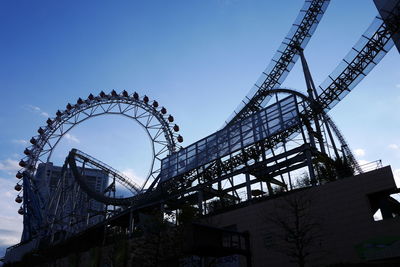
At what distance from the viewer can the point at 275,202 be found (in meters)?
24.6

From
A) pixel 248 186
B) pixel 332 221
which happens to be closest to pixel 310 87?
pixel 248 186

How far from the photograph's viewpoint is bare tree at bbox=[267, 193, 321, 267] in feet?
70.5

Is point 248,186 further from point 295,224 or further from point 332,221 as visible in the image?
point 332,221

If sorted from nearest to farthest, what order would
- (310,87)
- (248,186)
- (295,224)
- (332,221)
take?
(332,221), (295,224), (248,186), (310,87)

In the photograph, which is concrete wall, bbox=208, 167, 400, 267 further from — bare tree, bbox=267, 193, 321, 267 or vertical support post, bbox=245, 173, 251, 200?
vertical support post, bbox=245, 173, 251, 200

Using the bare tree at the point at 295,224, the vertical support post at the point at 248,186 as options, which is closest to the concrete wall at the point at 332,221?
the bare tree at the point at 295,224

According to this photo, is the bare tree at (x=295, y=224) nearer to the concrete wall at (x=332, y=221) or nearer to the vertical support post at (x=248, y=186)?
the concrete wall at (x=332, y=221)

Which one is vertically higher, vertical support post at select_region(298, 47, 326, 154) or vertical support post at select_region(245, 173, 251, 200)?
vertical support post at select_region(298, 47, 326, 154)

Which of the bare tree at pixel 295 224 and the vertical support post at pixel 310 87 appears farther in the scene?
the vertical support post at pixel 310 87

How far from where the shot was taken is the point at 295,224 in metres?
22.2

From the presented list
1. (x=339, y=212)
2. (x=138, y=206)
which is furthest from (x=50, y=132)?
(x=339, y=212)

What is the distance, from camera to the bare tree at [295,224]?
21.5m

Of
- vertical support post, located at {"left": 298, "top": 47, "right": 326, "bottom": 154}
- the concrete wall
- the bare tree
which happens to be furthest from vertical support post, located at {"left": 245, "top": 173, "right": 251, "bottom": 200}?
vertical support post, located at {"left": 298, "top": 47, "right": 326, "bottom": 154}

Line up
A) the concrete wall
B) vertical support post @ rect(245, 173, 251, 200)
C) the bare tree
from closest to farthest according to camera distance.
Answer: the concrete wall
the bare tree
vertical support post @ rect(245, 173, 251, 200)
